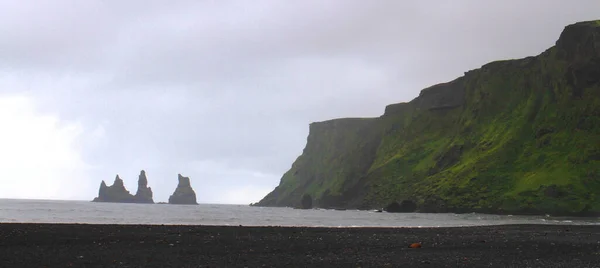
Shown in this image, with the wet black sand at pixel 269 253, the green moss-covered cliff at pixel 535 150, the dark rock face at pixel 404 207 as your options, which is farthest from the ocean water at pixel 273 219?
the dark rock face at pixel 404 207

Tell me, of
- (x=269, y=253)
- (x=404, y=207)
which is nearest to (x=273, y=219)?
(x=269, y=253)

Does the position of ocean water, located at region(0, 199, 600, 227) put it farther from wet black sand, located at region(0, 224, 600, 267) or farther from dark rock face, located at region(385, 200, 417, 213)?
dark rock face, located at region(385, 200, 417, 213)

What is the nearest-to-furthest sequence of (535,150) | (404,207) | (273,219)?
(273,219) < (404,207) < (535,150)

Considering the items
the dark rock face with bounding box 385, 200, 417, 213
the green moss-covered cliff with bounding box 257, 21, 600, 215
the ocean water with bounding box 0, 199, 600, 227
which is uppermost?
the green moss-covered cliff with bounding box 257, 21, 600, 215

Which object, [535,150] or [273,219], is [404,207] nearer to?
[535,150]

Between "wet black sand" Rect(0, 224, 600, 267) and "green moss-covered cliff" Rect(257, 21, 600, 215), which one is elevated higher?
"green moss-covered cliff" Rect(257, 21, 600, 215)

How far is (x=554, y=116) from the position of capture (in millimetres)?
Answer: 165625

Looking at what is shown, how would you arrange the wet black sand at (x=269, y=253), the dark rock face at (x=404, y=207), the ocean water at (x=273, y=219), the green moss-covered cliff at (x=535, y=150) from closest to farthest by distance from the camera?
1. the wet black sand at (x=269, y=253)
2. the ocean water at (x=273, y=219)
3. the green moss-covered cliff at (x=535, y=150)
4. the dark rock face at (x=404, y=207)

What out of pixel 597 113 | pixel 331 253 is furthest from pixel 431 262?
pixel 597 113

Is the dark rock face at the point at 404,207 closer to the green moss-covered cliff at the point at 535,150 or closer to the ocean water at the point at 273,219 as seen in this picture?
the green moss-covered cliff at the point at 535,150

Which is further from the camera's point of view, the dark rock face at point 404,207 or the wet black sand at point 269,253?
the dark rock face at point 404,207

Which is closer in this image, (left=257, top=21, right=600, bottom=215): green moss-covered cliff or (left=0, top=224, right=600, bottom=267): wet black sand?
(left=0, top=224, right=600, bottom=267): wet black sand

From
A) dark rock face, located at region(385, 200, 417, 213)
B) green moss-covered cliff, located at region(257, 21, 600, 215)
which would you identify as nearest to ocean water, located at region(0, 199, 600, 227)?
green moss-covered cliff, located at region(257, 21, 600, 215)

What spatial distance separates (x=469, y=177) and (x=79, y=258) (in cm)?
15613
